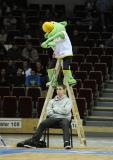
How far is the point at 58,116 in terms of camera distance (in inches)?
486

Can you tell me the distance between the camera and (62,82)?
12.8m

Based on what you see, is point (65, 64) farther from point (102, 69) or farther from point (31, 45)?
point (31, 45)

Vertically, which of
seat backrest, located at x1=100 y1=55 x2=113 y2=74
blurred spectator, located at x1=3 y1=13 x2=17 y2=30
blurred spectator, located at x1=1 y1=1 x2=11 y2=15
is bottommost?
seat backrest, located at x1=100 y1=55 x2=113 y2=74

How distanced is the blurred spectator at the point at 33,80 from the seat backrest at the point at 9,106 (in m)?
1.00

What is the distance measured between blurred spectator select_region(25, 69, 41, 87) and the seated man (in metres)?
6.10

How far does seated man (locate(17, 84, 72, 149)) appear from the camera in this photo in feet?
40.0

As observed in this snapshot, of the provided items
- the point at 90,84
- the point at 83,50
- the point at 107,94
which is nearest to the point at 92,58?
the point at 83,50

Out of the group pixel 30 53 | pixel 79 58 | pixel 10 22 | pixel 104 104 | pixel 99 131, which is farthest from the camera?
pixel 10 22

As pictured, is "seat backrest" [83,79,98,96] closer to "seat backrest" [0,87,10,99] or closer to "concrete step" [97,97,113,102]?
"concrete step" [97,97,113,102]

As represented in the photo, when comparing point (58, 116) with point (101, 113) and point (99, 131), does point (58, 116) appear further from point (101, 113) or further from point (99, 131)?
point (101, 113)

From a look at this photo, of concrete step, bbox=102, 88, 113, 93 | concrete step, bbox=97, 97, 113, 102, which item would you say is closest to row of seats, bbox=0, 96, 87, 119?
concrete step, bbox=97, 97, 113, 102

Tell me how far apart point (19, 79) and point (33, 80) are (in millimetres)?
500

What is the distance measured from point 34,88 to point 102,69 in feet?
7.65

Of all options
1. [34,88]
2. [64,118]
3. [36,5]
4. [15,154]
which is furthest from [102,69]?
[15,154]
